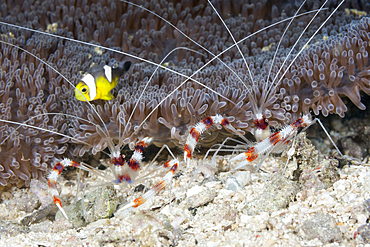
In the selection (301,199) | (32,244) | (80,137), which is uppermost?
(80,137)

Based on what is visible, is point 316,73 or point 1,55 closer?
point 316,73

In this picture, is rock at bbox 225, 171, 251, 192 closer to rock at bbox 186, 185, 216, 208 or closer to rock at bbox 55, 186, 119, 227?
rock at bbox 186, 185, 216, 208

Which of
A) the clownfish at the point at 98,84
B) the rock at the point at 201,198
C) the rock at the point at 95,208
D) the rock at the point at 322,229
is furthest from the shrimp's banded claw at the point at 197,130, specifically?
the clownfish at the point at 98,84

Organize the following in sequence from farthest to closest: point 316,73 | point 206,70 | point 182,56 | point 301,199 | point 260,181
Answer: point 182,56, point 206,70, point 316,73, point 260,181, point 301,199

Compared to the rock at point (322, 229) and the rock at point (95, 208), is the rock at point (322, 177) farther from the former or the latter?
the rock at point (95, 208)

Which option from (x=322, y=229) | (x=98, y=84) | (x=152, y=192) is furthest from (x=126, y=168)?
(x=322, y=229)

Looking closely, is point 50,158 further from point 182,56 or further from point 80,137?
point 182,56

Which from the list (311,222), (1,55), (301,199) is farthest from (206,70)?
(1,55)
